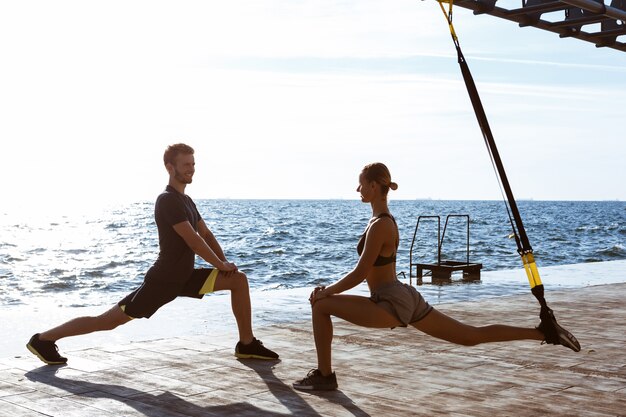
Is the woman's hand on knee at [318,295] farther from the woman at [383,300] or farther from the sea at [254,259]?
the sea at [254,259]

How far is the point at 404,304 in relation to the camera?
565cm

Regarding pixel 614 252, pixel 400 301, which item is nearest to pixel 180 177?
pixel 400 301

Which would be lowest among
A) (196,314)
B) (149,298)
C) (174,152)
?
(196,314)

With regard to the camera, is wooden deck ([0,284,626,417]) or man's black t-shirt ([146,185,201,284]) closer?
wooden deck ([0,284,626,417])

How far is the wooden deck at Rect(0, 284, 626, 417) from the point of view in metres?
5.56

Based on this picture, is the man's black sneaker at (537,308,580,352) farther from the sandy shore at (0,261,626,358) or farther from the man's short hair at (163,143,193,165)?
the sandy shore at (0,261,626,358)

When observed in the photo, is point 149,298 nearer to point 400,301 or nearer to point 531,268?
point 400,301

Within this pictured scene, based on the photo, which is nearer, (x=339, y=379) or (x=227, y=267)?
(x=339, y=379)

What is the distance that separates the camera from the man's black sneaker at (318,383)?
6.04 metres

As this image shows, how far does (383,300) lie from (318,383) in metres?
0.83

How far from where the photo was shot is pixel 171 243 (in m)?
6.69

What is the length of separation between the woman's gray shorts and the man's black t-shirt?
172 cm

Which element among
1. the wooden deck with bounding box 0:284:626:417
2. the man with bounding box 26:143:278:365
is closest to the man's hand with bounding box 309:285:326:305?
the wooden deck with bounding box 0:284:626:417

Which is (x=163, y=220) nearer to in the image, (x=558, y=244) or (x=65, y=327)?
(x=65, y=327)
